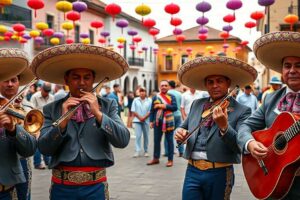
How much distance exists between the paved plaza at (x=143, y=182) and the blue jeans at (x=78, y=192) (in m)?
3.22

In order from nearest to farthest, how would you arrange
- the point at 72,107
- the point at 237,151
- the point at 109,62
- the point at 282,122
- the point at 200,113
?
the point at 282,122, the point at 72,107, the point at 109,62, the point at 237,151, the point at 200,113

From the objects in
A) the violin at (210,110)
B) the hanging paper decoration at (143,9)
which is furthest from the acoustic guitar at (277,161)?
the hanging paper decoration at (143,9)

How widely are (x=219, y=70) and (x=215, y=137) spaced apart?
63cm

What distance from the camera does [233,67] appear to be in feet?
13.2

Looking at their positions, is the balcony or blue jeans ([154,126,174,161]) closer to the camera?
blue jeans ([154,126,174,161])

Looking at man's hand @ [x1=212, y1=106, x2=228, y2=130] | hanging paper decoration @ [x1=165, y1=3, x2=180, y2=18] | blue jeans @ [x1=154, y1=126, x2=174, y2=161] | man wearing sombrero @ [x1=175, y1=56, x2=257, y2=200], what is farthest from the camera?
hanging paper decoration @ [x1=165, y1=3, x2=180, y2=18]

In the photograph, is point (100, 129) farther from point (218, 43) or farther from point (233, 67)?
point (218, 43)

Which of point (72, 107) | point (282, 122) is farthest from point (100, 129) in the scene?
point (282, 122)

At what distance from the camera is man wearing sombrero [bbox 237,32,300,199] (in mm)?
3219

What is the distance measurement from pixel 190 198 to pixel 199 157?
0.38m

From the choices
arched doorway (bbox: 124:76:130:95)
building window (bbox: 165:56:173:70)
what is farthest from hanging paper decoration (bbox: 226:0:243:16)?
building window (bbox: 165:56:173:70)

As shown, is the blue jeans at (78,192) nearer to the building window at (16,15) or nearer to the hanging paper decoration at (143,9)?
the hanging paper decoration at (143,9)

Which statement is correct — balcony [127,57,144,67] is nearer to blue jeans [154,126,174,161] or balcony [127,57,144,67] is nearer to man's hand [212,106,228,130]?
blue jeans [154,126,174,161]

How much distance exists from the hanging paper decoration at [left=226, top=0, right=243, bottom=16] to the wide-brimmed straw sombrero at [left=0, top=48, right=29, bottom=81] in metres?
7.17
